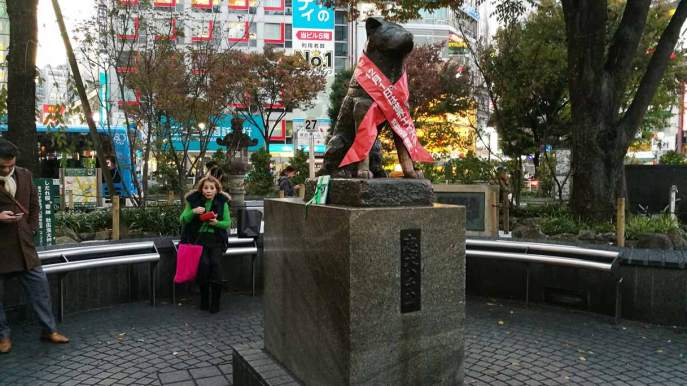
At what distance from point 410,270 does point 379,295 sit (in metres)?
0.26

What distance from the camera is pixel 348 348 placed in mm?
3000

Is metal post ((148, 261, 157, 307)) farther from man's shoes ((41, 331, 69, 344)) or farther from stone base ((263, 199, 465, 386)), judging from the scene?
stone base ((263, 199, 465, 386))

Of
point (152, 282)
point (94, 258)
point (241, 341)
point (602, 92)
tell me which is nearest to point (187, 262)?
point (152, 282)

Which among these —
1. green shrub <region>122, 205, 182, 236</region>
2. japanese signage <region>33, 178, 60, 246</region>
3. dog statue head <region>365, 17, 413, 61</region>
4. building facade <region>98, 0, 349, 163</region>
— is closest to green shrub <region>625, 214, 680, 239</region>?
dog statue head <region>365, 17, 413, 61</region>

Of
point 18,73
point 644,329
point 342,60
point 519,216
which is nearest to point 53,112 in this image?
point 18,73

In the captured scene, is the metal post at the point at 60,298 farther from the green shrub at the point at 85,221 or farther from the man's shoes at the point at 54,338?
the green shrub at the point at 85,221

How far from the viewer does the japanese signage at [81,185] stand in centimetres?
1634

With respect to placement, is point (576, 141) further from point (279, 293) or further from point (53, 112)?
point (53, 112)

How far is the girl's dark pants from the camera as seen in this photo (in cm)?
660

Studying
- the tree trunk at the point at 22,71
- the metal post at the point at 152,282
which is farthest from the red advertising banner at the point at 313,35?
the metal post at the point at 152,282

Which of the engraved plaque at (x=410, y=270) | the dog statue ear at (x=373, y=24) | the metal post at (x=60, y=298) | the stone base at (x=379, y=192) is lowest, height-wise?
the metal post at (x=60, y=298)

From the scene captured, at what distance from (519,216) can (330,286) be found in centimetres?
1132

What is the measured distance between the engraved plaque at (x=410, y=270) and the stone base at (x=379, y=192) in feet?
0.81

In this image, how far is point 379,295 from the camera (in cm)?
311
